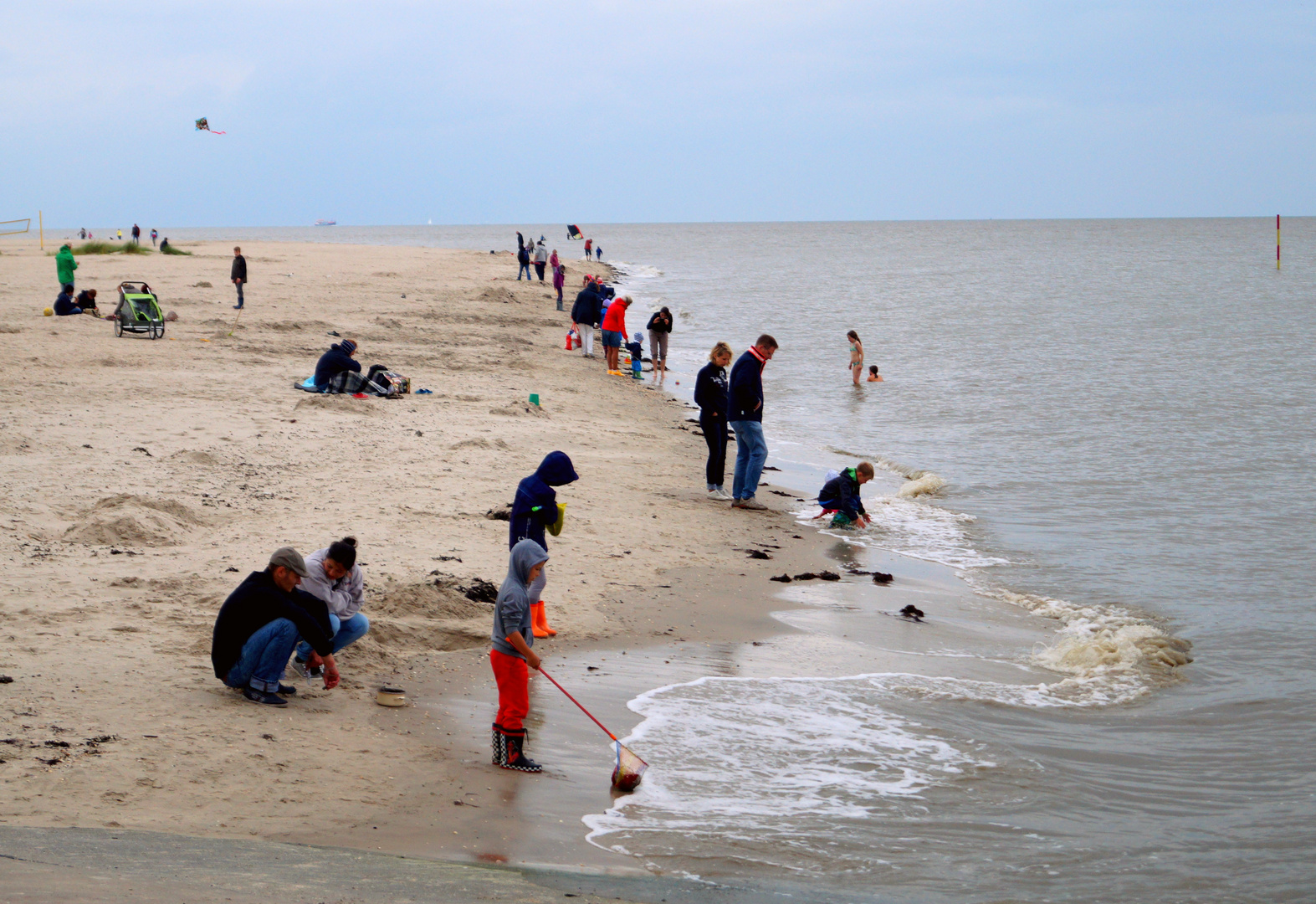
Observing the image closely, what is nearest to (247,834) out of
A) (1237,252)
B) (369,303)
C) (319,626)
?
(319,626)

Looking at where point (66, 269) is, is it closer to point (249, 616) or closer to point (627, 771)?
point (249, 616)

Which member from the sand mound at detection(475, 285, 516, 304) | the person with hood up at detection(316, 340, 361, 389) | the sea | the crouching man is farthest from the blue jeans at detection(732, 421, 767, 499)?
the sand mound at detection(475, 285, 516, 304)

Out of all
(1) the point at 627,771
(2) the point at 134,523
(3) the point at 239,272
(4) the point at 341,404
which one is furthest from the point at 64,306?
(1) the point at 627,771

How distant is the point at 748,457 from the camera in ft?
39.6

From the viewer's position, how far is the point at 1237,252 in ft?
333

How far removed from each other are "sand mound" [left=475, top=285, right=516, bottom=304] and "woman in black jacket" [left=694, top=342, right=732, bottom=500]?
2071 cm

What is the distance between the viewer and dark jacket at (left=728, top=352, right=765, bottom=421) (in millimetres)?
11648

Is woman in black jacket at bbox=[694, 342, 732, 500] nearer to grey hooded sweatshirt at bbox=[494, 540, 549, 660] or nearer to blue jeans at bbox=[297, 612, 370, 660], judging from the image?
blue jeans at bbox=[297, 612, 370, 660]

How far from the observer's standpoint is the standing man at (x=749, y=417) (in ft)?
38.3

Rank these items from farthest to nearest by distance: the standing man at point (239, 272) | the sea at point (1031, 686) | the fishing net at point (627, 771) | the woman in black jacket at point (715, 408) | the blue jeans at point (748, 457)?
the standing man at point (239, 272)
the woman in black jacket at point (715, 408)
the blue jeans at point (748, 457)
the fishing net at point (627, 771)
the sea at point (1031, 686)

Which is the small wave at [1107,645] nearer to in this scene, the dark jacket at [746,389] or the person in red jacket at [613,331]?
the dark jacket at [746,389]

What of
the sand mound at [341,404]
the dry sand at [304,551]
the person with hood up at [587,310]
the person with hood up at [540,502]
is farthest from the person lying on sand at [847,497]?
the person with hood up at [587,310]

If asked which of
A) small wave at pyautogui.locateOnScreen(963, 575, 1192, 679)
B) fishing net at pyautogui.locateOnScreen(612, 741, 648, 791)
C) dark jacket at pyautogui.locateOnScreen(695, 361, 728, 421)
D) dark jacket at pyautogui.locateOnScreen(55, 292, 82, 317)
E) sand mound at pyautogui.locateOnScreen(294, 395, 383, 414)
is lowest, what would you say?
small wave at pyautogui.locateOnScreen(963, 575, 1192, 679)

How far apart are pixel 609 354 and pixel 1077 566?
1238cm
